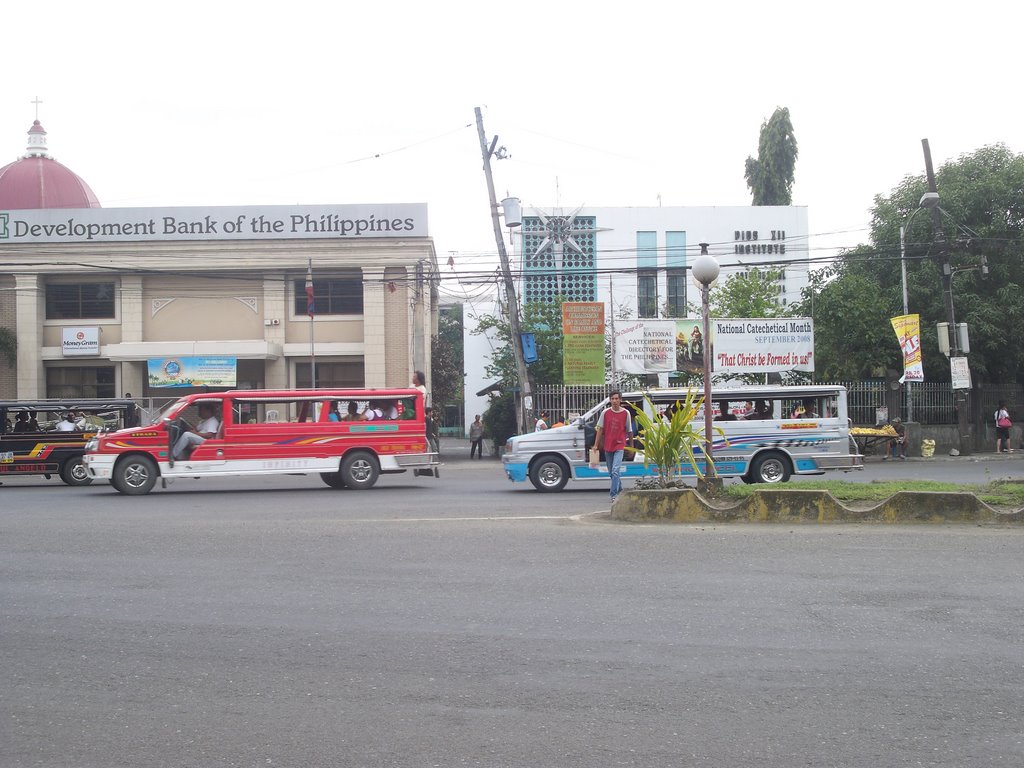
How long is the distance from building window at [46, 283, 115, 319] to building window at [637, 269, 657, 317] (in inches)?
1088

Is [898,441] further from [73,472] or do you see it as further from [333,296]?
[73,472]

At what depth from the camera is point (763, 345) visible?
2961 cm

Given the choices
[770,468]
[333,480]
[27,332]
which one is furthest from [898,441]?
[27,332]

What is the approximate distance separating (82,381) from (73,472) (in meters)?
13.3

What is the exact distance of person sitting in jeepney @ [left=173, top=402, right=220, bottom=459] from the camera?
1840 centimetres

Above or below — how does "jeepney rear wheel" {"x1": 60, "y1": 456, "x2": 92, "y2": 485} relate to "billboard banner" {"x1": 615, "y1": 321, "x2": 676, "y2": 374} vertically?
below

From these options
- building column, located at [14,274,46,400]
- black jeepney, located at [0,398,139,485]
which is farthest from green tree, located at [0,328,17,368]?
black jeepney, located at [0,398,139,485]

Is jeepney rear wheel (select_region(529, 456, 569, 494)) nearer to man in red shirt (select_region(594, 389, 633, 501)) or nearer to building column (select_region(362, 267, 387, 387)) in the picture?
man in red shirt (select_region(594, 389, 633, 501))

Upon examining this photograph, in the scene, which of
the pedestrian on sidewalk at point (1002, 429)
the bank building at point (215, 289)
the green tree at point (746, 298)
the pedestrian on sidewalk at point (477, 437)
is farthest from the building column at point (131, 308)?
the pedestrian on sidewalk at point (1002, 429)

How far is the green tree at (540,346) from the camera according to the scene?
3378 cm

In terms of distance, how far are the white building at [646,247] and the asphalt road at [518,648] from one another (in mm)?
39663

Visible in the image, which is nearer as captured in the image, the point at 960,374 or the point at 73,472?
the point at 73,472

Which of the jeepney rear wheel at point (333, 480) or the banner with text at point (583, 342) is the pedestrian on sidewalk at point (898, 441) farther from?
the jeepney rear wheel at point (333, 480)

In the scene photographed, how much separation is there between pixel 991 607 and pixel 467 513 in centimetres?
770
